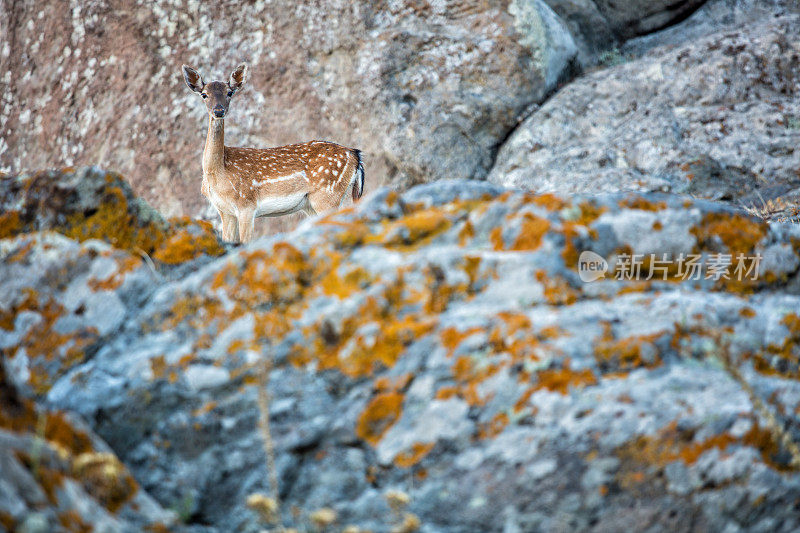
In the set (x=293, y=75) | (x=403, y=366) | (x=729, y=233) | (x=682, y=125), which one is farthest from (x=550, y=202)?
(x=293, y=75)

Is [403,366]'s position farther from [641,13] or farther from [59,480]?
[641,13]

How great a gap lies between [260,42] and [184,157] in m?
1.86

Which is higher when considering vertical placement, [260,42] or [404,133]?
[260,42]

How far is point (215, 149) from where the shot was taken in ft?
28.9

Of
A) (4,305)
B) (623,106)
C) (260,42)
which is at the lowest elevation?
(623,106)

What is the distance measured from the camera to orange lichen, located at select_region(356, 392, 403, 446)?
273cm

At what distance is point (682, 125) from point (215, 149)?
17.5ft

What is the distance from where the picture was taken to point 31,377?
9.77 feet

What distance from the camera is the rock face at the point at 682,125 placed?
8312 millimetres

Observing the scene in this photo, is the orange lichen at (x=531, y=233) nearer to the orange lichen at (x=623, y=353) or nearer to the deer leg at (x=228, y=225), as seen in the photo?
the orange lichen at (x=623, y=353)

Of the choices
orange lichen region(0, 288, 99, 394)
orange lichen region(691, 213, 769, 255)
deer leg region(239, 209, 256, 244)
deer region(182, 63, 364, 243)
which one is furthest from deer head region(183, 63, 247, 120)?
orange lichen region(691, 213, 769, 255)

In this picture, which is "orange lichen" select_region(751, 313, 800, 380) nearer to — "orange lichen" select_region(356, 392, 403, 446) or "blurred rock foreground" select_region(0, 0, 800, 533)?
"blurred rock foreground" select_region(0, 0, 800, 533)

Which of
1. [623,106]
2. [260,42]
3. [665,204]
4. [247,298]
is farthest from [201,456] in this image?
[260,42]

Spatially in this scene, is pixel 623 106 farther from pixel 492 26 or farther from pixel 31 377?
pixel 31 377
